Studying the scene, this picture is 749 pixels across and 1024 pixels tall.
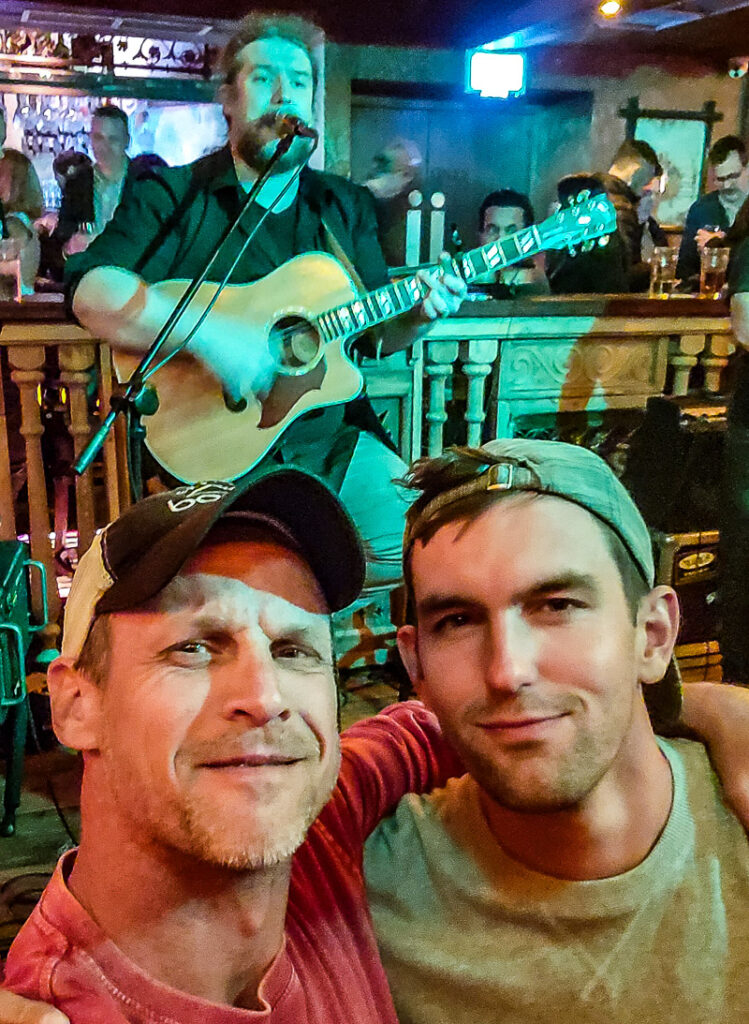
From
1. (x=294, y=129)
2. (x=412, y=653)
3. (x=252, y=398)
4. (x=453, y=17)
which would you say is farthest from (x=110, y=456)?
(x=453, y=17)

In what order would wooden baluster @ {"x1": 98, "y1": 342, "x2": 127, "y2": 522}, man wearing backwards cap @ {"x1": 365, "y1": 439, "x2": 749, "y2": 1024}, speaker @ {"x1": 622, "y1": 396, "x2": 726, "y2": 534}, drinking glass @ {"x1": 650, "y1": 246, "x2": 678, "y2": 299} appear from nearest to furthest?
man wearing backwards cap @ {"x1": 365, "y1": 439, "x2": 749, "y2": 1024}
wooden baluster @ {"x1": 98, "y1": 342, "x2": 127, "y2": 522}
speaker @ {"x1": 622, "y1": 396, "x2": 726, "y2": 534}
drinking glass @ {"x1": 650, "y1": 246, "x2": 678, "y2": 299}

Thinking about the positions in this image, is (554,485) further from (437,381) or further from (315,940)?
(437,381)

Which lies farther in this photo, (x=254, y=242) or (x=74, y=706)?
(x=254, y=242)

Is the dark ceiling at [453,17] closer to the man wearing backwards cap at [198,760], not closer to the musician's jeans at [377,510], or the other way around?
the musician's jeans at [377,510]

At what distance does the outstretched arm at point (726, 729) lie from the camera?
1019 millimetres

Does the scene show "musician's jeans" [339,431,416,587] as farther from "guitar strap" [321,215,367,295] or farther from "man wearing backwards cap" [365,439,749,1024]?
"man wearing backwards cap" [365,439,749,1024]

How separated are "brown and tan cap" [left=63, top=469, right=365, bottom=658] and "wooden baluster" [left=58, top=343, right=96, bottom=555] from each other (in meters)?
1.73

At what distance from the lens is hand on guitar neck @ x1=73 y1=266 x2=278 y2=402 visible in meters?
2.01

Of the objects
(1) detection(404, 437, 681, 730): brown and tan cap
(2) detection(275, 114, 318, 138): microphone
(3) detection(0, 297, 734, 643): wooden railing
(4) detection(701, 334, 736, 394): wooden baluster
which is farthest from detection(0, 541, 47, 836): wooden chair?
(4) detection(701, 334, 736, 394): wooden baluster

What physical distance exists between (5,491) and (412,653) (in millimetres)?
1864

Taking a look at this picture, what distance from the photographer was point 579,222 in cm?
247

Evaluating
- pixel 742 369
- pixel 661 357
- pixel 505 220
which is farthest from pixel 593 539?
pixel 505 220

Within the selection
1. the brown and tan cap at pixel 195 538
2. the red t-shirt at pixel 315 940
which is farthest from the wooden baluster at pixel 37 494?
the brown and tan cap at pixel 195 538

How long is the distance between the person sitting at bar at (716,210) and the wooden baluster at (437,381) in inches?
46.8
